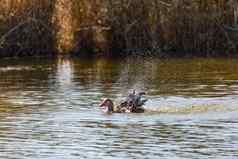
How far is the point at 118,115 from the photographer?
2902 cm

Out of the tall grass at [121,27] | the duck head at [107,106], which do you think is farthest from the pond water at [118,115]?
the tall grass at [121,27]

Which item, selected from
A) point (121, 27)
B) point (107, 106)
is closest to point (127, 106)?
point (107, 106)

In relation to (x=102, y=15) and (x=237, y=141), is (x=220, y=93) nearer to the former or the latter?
(x=237, y=141)

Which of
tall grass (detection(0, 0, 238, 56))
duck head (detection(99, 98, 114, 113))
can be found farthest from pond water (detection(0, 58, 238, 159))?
tall grass (detection(0, 0, 238, 56))

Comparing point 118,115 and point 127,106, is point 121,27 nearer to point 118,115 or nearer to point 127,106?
point 127,106

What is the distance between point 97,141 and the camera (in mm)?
23406

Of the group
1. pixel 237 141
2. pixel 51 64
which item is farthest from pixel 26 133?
pixel 51 64

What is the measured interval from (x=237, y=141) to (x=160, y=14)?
37521 millimetres

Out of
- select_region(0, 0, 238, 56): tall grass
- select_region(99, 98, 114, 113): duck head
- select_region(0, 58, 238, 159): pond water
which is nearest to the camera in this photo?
select_region(0, 58, 238, 159): pond water

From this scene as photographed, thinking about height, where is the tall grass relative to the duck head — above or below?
above

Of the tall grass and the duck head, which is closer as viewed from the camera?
the duck head

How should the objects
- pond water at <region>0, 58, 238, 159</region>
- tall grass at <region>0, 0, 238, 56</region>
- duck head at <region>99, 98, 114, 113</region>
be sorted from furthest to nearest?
tall grass at <region>0, 0, 238, 56</region>
duck head at <region>99, 98, 114, 113</region>
pond water at <region>0, 58, 238, 159</region>

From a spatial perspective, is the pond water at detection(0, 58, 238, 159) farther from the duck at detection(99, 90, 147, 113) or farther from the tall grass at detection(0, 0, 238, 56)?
the tall grass at detection(0, 0, 238, 56)

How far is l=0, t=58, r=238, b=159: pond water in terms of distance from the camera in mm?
22172
